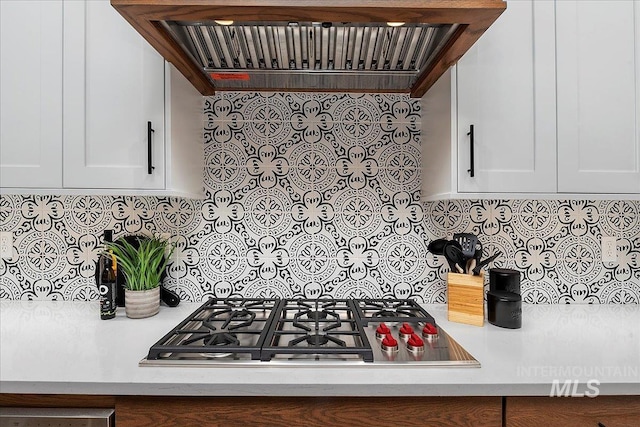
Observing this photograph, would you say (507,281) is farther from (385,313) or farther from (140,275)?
(140,275)

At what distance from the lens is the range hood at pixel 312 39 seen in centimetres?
94

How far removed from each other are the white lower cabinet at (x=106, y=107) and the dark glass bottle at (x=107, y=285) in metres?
0.33

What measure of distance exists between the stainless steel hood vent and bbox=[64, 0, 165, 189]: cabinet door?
0.73 ft

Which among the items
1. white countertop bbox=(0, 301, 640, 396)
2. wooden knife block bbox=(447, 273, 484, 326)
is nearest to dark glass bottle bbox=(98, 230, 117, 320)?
white countertop bbox=(0, 301, 640, 396)

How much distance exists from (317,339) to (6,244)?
1.56 meters

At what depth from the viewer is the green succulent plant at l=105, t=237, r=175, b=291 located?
4.52 ft

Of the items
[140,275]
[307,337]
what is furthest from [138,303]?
[307,337]

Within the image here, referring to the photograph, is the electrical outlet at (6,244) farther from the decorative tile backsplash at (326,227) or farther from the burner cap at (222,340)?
the burner cap at (222,340)

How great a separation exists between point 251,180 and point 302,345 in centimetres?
82

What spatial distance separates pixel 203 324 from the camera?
122 centimetres

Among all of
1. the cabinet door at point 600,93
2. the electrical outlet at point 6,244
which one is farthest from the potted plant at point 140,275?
the cabinet door at point 600,93

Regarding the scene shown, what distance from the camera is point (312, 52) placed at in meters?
1.25

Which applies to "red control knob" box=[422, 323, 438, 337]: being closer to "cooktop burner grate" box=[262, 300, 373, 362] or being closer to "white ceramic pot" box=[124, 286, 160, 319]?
"cooktop burner grate" box=[262, 300, 373, 362]

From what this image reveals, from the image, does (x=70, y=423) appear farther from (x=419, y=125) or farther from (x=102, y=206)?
(x=419, y=125)
